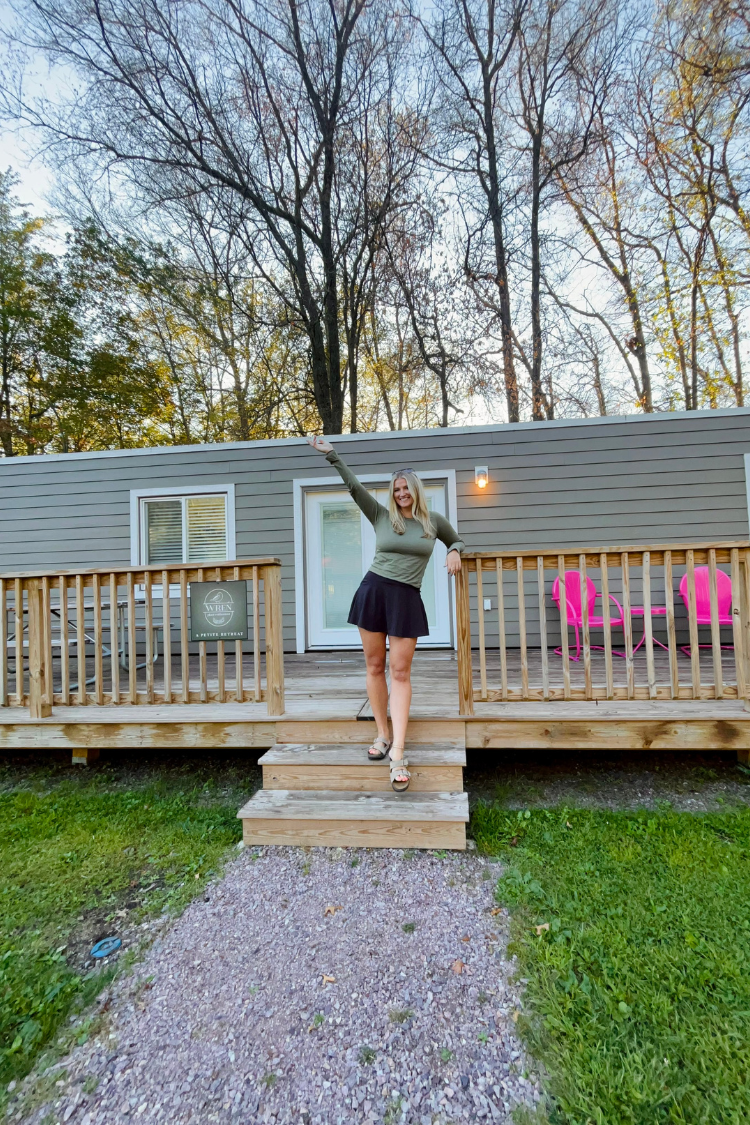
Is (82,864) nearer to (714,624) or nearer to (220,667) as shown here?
(220,667)

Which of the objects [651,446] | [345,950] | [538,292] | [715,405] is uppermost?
[538,292]

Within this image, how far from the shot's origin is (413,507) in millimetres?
2301

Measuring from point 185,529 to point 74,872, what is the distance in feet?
11.7

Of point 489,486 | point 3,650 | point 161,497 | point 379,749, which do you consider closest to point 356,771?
point 379,749

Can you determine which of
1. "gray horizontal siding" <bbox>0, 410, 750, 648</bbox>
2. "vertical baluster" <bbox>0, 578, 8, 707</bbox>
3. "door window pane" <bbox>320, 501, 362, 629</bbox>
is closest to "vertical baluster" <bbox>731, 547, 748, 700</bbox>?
"gray horizontal siding" <bbox>0, 410, 750, 648</bbox>

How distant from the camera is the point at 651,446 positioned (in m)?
4.61

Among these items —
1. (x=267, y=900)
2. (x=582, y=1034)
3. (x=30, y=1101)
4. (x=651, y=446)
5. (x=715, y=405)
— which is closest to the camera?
(x=30, y=1101)

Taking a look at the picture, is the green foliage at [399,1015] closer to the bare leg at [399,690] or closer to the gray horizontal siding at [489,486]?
the bare leg at [399,690]

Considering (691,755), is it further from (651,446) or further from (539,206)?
(539,206)

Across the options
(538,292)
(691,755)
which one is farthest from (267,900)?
(538,292)

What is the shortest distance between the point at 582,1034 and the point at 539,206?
479 inches

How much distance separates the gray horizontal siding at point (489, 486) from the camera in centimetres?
456

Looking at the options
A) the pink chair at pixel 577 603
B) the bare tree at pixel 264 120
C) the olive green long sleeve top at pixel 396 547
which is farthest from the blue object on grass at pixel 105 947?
the bare tree at pixel 264 120

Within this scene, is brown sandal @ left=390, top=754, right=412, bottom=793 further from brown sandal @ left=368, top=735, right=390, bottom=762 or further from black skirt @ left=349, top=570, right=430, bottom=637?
black skirt @ left=349, top=570, right=430, bottom=637
